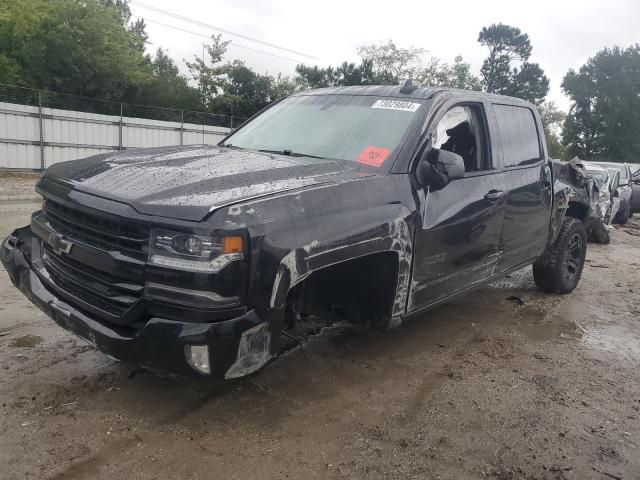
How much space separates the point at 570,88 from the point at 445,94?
→ 54.9 meters

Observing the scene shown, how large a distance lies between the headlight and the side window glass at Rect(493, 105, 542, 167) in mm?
2696

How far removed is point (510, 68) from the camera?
5769cm

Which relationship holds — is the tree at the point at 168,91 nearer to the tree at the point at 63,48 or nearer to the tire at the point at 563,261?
the tree at the point at 63,48

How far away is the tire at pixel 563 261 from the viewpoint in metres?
5.58

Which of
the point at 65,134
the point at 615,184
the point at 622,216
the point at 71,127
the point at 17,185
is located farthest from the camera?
the point at 71,127

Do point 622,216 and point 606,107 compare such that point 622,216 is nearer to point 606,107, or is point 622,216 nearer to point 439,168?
point 439,168

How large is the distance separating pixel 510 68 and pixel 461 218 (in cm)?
6017

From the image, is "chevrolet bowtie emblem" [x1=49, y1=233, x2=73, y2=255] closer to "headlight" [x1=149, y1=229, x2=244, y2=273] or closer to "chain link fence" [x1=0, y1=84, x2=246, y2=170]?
"headlight" [x1=149, y1=229, x2=244, y2=273]

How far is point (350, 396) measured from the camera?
128 inches

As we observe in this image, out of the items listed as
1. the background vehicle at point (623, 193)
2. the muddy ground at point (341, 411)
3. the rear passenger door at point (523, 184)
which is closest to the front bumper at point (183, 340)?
the muddy ground at point (341, 411)

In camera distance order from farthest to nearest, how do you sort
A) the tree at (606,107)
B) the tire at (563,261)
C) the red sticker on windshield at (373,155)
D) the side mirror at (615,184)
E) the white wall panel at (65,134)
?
the tree at (606,107), the white wall panel at (65,134), the side mirror at (615,184), the tire at (563,261), the red sticker on windshield at (373,155)

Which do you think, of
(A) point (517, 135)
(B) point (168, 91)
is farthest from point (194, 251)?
(B) point (168, 91)

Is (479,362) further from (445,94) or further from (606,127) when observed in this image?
(606,127)

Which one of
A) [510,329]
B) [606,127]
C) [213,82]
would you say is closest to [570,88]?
[606,127]
